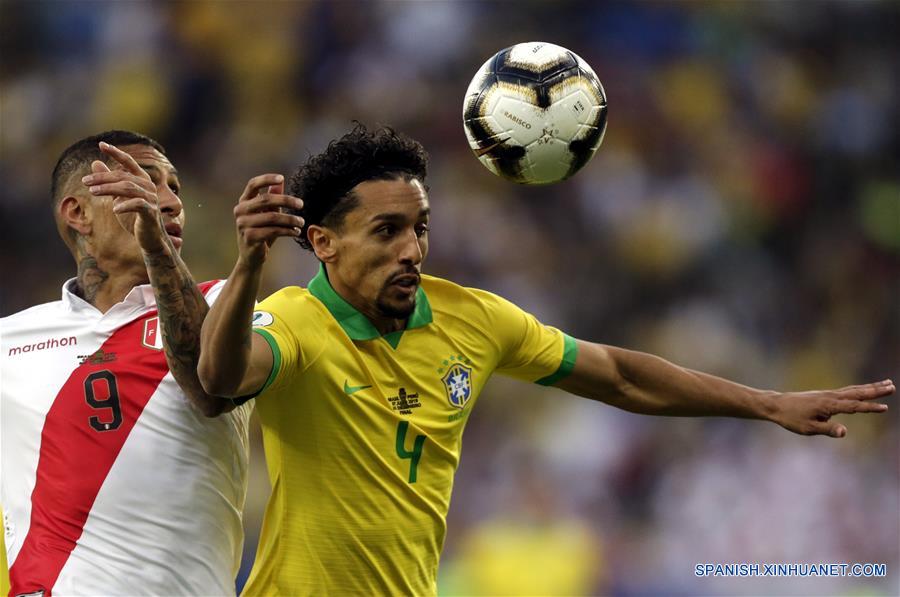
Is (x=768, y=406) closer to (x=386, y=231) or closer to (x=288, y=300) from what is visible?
(x=386, y=231)

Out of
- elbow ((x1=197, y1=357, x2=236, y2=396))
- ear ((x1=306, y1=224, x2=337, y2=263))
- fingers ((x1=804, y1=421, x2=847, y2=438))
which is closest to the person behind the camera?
elbow ((x1=197, y1=357, x2=236, y2=396))

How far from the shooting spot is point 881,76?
10.9 m

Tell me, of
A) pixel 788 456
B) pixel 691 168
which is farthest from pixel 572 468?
pixel 691 168

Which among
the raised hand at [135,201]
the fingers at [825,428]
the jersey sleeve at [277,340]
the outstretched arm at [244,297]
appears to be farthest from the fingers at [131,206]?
the fingers at [825,428]

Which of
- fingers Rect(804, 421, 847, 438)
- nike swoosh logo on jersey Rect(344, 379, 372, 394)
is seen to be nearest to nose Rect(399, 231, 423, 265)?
nike swoosh logo on jersey Rect(344, 379, 372, 394)

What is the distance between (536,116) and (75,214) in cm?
173

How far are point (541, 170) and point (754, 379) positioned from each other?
5.21 meters

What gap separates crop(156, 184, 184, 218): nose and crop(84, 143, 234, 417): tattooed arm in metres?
0.31

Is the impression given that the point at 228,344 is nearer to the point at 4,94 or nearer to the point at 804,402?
the point at 804,402

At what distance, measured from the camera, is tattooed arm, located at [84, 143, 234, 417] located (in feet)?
11.9

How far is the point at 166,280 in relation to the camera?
368cm

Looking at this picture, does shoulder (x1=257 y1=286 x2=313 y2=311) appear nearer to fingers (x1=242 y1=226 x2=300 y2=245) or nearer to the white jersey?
the white jersey

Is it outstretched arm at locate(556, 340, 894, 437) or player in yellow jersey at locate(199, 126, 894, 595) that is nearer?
player in yellow jersey at locate(199, 126, 894, 595)

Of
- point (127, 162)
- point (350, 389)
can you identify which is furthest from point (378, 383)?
point (127, 162)
